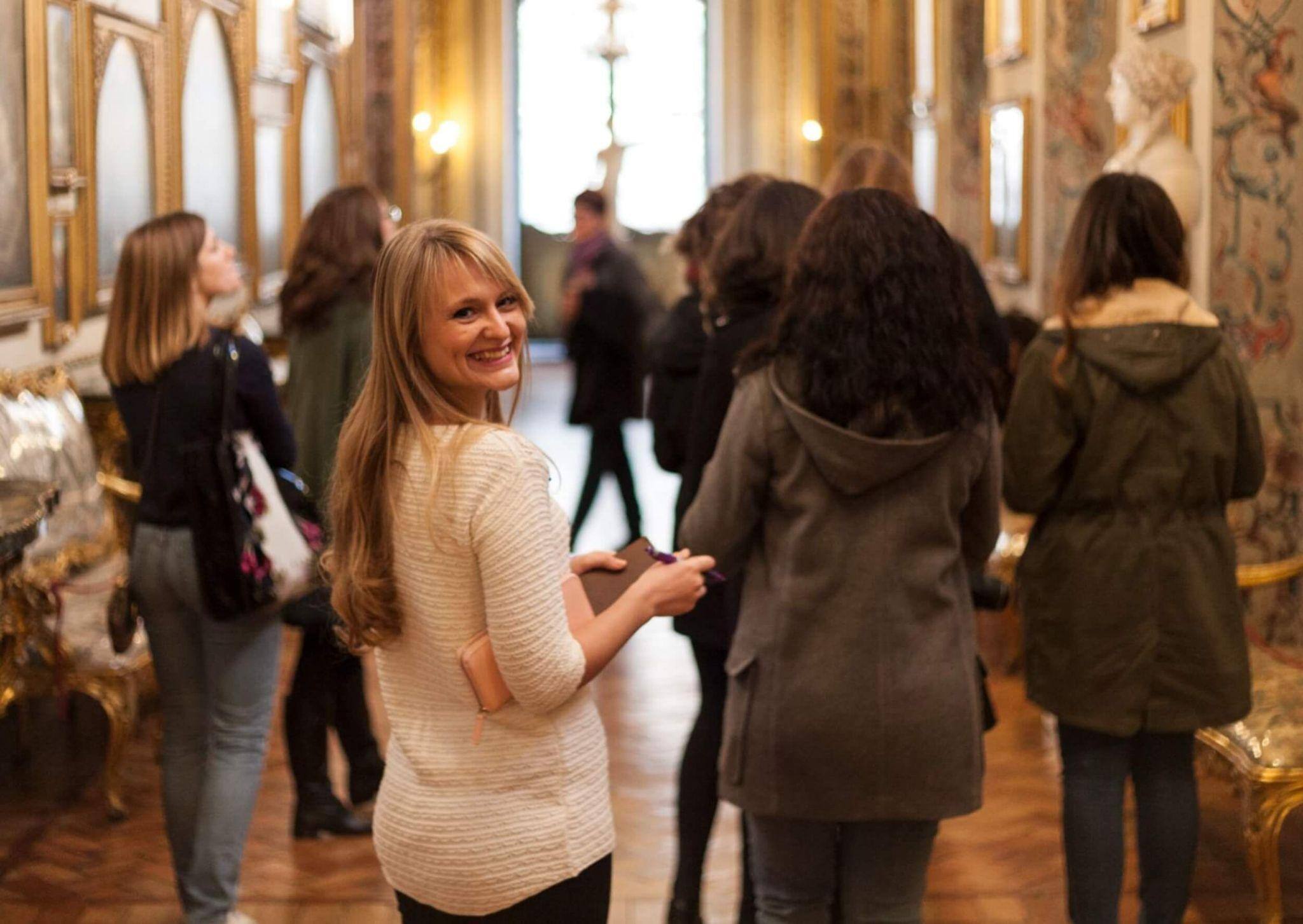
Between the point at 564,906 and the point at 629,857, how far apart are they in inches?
93.0

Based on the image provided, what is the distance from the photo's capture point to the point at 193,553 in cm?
367

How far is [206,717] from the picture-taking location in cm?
387

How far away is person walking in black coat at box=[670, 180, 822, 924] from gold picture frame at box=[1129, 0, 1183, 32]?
3022mm

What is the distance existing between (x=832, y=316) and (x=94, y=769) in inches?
149

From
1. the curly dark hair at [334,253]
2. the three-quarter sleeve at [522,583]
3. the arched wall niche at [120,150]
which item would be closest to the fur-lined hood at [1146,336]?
the three-quarter sleeve at [522,583]

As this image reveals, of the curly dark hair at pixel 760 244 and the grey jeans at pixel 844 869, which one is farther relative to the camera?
the curly dark hair at pixel 760 244

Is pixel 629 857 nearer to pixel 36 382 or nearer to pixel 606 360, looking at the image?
pixel 36 382

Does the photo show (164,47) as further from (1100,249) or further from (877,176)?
(1100,249)

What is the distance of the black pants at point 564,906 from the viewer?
2.22 meters

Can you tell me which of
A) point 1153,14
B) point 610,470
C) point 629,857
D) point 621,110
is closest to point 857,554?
point 629,857

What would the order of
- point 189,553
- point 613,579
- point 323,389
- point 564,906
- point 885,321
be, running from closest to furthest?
point 564,906 → point 613,579 → point 885,321 → point 189,553 → point 323,389

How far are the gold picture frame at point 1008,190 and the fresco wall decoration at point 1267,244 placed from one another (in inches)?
126

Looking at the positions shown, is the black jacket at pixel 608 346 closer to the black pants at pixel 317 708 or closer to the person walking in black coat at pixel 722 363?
the black pants at pixel 317 708

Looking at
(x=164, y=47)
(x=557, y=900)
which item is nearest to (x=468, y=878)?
(x=557, y=900)
